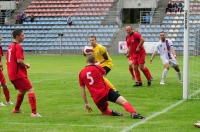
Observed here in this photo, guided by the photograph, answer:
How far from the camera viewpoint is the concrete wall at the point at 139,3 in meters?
50.1

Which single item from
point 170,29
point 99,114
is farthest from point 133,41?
point 170,29

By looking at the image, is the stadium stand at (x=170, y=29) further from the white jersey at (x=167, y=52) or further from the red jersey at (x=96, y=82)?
the red jersey at (x=96, y=82)

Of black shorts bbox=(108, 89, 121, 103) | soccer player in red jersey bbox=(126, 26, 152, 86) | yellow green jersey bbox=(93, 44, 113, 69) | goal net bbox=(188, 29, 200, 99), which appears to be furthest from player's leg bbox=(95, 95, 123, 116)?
soccer player in red jersey bbox=(126, 26, 152, 86)

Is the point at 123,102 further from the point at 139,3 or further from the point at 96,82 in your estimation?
the point at 139,3

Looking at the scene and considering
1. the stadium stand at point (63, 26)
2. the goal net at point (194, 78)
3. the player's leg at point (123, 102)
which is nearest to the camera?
the player's leg at point (123, 102)

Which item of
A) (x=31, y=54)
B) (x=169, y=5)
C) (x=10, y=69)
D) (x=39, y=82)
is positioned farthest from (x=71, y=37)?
(x=10, y=69)

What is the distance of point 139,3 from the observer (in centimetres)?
5059

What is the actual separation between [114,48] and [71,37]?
4848 mm

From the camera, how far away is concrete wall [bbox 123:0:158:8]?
164 ft

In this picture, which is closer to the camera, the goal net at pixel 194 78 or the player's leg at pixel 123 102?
the player's leg at pixel 123 102

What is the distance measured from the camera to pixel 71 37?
49.6 meters

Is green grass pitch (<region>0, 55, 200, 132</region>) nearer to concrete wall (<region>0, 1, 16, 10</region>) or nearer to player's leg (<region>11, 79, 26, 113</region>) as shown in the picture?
player's leg (<region>11, 79, 26, 113</region>)

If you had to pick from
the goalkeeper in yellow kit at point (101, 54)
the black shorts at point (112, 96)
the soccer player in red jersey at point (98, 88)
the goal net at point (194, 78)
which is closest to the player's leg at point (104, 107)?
the soccer player in red jersey at point (98, 88)

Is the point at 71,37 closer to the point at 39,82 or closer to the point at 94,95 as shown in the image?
the point at 39,82
